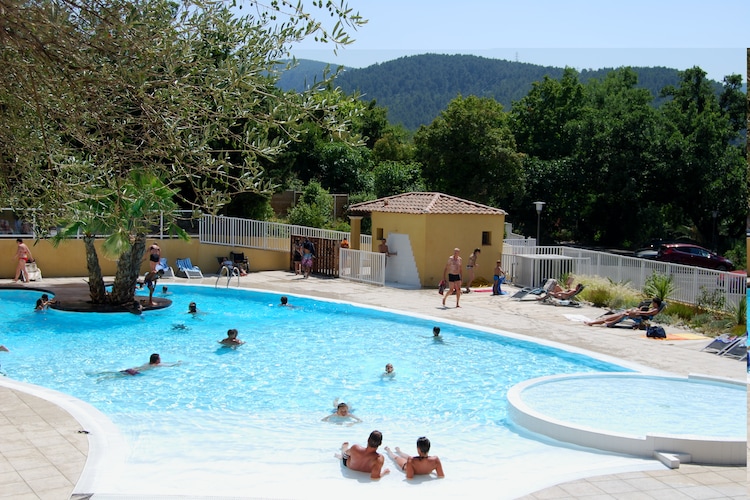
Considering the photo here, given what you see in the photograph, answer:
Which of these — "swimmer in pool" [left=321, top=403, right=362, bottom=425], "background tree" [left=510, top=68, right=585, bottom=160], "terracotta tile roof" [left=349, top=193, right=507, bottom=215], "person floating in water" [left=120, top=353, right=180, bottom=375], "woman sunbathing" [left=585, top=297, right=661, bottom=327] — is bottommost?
"swimmer in pool" [left=321, top=403, right=362, bottom=425]

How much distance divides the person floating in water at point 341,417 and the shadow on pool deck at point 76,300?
31.5 ft

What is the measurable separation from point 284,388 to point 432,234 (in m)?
10.5

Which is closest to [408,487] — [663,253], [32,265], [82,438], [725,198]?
[82,438]

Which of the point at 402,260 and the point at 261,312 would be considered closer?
the point at 261,312

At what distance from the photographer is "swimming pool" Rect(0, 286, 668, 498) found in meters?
9.16

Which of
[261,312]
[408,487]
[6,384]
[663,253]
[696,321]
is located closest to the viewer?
[408,487]

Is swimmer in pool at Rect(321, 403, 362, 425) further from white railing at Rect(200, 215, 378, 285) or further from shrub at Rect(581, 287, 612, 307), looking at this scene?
white railing at Rect(200, 215, 378, 285)

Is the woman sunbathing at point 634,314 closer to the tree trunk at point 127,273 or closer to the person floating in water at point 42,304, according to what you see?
the tree trunk at point 127,273

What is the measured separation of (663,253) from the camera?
32438mm

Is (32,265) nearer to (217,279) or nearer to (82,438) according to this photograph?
(217,279)

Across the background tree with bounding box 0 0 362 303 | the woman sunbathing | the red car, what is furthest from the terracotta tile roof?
the background tree with bounding box 0 0 362 303

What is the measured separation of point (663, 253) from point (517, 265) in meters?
11.5

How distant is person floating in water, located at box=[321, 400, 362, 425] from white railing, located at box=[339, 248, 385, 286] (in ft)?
38.6

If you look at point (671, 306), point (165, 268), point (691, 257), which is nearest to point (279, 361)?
point (671, 306)
